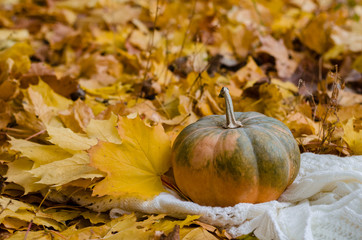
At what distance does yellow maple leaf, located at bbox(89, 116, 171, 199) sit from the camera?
1.27 meters

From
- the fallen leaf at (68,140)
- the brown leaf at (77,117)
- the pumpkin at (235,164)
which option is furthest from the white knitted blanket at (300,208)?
the brown leaf at (77,117)

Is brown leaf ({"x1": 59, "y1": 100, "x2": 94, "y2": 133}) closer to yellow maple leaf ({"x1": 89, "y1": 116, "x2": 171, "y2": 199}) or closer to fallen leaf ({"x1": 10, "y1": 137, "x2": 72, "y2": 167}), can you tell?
fallen leaf ({"x1": 10, "y1": 137, "x2": 72, "y2": 167})

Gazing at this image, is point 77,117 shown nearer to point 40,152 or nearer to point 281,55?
point 40,152

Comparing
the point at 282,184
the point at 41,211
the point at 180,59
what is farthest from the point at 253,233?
the point at 180,59

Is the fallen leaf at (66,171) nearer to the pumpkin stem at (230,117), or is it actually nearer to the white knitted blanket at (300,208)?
the white knitted blanket at (300,208)

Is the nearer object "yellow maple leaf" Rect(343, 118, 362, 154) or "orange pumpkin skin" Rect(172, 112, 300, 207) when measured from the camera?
"orange pumpkin skin" Rect(172, 112, 300, 207)

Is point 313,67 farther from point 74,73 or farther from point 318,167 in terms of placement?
point 74,73

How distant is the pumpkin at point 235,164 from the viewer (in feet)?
3.91

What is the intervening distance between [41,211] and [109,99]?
2.93 ft

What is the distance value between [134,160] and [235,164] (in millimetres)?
366

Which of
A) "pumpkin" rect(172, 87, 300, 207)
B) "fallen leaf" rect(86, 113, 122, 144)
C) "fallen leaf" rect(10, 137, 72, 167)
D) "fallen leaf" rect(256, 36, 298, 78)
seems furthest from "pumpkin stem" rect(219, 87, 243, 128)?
"fallen leaf" rect(256, 36, 298, 78)

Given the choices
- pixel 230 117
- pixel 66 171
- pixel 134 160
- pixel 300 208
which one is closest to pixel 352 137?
pixel 300 208

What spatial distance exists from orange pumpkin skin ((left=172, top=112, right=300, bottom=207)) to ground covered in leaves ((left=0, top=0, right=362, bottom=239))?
0.12 m

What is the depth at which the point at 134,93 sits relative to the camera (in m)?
2.19
